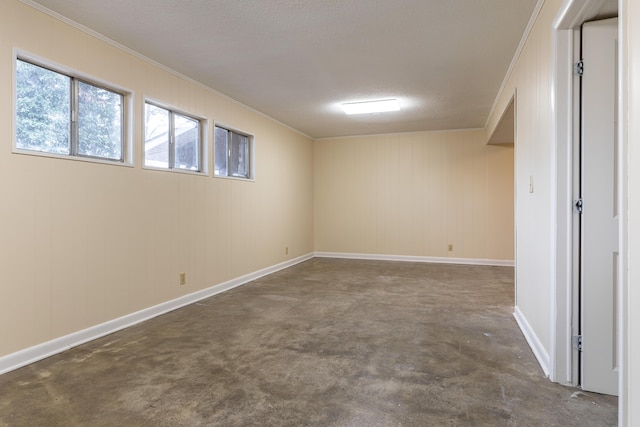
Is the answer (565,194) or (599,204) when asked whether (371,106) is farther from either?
(599,204)

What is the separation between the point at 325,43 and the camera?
3182 mm

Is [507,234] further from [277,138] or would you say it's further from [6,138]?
[6,138]

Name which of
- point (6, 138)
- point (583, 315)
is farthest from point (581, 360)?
point (6, 138)

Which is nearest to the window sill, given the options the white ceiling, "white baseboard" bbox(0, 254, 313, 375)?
the white ceiling

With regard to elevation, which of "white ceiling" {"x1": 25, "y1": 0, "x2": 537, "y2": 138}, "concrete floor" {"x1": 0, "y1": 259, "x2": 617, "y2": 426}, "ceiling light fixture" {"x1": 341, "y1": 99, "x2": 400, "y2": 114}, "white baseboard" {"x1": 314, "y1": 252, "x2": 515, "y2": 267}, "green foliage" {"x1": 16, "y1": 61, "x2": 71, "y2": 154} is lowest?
"concrete floor" {"x1": 0, "y1": 259, "x2": 617, "y2": 426}

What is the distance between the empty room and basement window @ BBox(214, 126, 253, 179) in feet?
0.14

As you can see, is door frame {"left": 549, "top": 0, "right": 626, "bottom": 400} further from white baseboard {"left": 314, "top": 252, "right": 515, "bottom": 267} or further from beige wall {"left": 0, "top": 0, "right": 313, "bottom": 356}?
white baseboard {"left": 314, "top": 252, "right": 515, "bottom": 267}

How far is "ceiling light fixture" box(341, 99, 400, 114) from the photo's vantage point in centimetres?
503

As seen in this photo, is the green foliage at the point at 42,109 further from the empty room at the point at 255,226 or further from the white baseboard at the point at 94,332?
the white baseboard at the point at 94,332

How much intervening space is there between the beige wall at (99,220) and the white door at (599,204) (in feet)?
11.5

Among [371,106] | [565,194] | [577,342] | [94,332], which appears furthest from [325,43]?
[94,332]

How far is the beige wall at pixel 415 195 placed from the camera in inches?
261

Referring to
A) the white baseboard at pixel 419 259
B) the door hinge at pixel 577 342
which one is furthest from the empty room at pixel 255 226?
the white baseboard at pixel 419 259

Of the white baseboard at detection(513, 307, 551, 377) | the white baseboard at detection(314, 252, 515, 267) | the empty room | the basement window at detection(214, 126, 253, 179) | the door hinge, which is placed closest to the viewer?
the empty room
